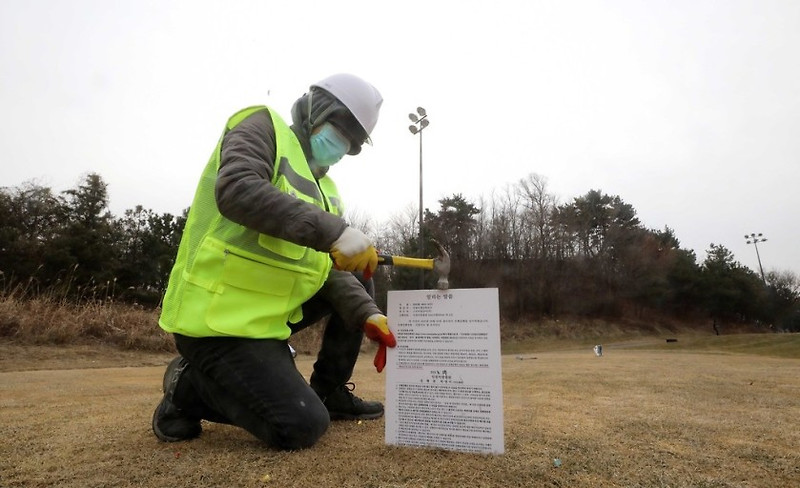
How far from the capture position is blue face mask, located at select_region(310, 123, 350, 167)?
2201 mm

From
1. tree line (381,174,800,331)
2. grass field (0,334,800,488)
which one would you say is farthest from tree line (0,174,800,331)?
grass field (0,334,800,488)

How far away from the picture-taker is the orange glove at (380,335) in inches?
72.6

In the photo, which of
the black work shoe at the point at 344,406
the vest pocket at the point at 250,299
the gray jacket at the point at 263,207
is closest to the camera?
the gray jacket at the point at 263,207

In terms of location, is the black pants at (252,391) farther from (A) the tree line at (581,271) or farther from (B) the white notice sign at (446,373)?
(A) the tree line at (581,271)

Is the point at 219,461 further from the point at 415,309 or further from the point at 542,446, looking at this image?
the point at 542,446

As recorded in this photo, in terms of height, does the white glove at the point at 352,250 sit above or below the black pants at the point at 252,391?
above

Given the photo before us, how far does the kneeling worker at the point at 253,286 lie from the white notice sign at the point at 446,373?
11 centimetres

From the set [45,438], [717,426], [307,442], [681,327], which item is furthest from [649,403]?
[681,327]

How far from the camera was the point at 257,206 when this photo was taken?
162 centimetres

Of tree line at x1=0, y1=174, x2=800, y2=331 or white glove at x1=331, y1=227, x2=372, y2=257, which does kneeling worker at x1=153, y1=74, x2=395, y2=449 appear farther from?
tree line at x1=0, y1=174, x2=800, y2=331

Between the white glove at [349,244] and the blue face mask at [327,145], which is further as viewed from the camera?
the blue face mask at [327,145]

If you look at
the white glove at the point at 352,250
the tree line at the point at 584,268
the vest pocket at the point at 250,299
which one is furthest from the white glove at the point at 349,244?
the tree line at the point at 584,268

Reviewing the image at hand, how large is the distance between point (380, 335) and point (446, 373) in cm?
30

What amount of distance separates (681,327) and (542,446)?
1557 inches
